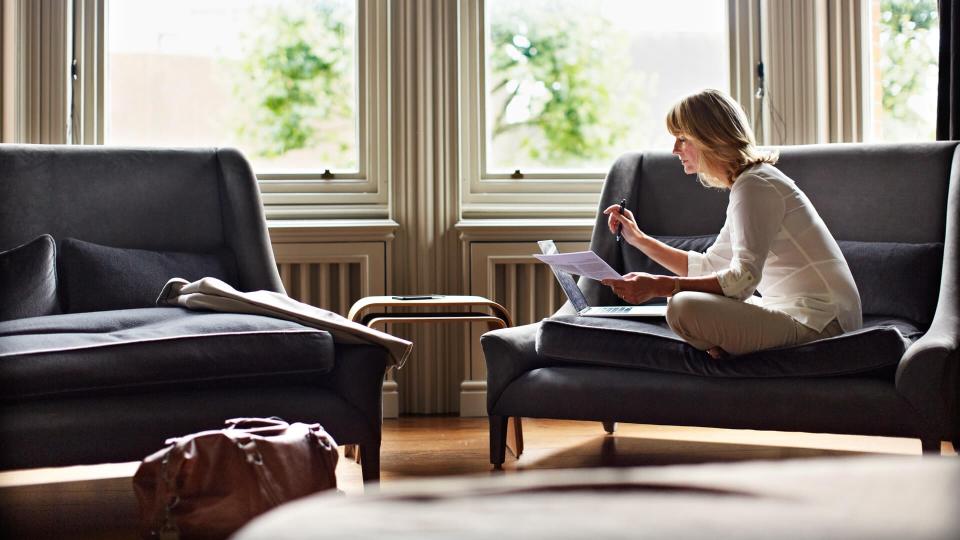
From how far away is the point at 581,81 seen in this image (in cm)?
382

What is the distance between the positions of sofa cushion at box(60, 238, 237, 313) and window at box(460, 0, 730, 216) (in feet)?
4.54

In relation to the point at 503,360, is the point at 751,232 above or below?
above

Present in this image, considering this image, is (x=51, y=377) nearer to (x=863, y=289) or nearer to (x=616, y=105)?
(x=863, y=289)

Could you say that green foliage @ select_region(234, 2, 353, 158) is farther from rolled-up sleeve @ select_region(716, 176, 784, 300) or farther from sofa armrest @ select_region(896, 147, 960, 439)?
sofa armrest @ select_region(896, 147, 960, 439)

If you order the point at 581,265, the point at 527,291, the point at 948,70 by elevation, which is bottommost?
the point at 527,291

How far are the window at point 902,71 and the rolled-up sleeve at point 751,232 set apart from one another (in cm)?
152

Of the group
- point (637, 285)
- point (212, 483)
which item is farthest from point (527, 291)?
point (212, 483)

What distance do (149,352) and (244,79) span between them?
181cm

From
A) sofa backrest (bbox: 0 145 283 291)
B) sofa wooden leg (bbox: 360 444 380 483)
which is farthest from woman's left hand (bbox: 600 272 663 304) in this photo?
A: sofa backrest (bbox: 0 145 283 291)

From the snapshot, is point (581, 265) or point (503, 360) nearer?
point (581, 265)

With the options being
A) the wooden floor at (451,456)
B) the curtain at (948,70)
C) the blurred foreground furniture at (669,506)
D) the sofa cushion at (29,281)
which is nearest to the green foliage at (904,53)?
the curtain at (948,70)

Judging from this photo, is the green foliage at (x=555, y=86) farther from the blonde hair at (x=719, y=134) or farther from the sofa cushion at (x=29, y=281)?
the sofa cushion at (x=29, y=281)

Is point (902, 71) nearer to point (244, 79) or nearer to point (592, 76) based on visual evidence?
point (592, 76)

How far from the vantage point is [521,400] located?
8.50 feet
